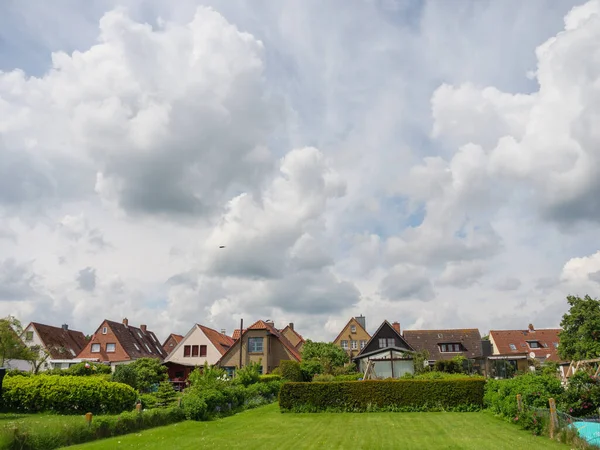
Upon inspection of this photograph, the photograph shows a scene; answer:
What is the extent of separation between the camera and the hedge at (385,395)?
27.1 meters

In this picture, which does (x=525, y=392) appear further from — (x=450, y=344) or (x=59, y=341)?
(x=59, y=341)

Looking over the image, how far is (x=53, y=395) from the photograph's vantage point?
21781mm

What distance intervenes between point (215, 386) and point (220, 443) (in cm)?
1090

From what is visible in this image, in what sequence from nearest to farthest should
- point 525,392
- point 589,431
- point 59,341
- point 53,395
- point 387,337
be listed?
point 589,431 < point 525,392 < point 53,395 < point 387,337 < point 59,341

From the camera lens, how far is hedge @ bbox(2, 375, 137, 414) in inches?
856

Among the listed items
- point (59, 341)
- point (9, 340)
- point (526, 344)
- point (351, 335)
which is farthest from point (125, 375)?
point (526, 344)

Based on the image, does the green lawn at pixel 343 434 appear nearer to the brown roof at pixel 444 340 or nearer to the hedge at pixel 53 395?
the hedge at pixel 53 395

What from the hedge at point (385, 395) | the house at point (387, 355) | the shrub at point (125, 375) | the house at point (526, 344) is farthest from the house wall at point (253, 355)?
the house at point (526, 344)

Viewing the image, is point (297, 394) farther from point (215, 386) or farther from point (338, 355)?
point (338, 355)

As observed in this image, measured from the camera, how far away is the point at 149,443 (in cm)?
1570

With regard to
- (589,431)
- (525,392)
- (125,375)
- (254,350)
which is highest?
(254,350)

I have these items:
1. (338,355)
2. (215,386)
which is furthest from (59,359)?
(215,386)

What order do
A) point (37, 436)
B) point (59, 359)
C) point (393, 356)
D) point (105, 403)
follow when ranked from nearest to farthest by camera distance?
point (37, 436) → point (105, 403) → point (393, 356) → point (59, 359)

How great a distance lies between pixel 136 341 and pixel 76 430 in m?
48.6
